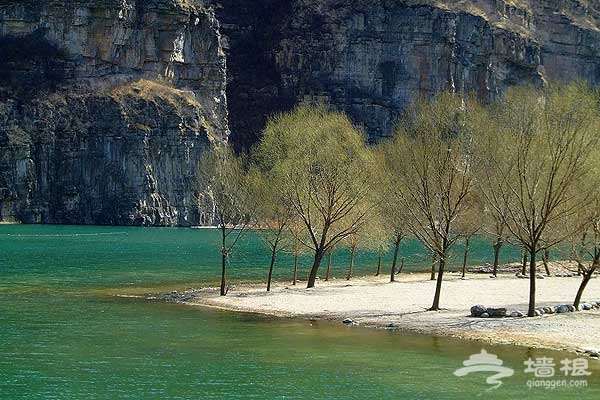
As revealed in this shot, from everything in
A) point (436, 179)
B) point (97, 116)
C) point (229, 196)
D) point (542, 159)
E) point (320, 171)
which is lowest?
point (229, 196)

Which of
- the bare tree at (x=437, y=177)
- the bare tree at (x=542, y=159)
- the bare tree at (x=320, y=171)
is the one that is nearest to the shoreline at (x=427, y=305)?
the bare tree at (x=542, y=159)

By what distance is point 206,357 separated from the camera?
38156mm

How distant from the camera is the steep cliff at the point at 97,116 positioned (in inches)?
6978

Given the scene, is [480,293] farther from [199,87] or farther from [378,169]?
[199,87]

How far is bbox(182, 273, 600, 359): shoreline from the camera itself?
137 ft

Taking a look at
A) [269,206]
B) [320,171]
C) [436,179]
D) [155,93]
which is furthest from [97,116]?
[436,179]

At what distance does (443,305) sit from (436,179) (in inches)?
297

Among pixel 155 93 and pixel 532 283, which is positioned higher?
pixel 155 93

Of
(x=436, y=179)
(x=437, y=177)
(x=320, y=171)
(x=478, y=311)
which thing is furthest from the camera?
(x=320, y=171)

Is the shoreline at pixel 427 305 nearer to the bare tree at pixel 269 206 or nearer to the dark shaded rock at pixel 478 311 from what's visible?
the dark shaded rock at pixel 478 311

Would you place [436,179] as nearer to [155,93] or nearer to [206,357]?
[206,357]

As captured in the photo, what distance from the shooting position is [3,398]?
31.1 m

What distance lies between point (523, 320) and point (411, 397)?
1558 centimetres

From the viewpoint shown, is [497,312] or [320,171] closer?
[497,312]
